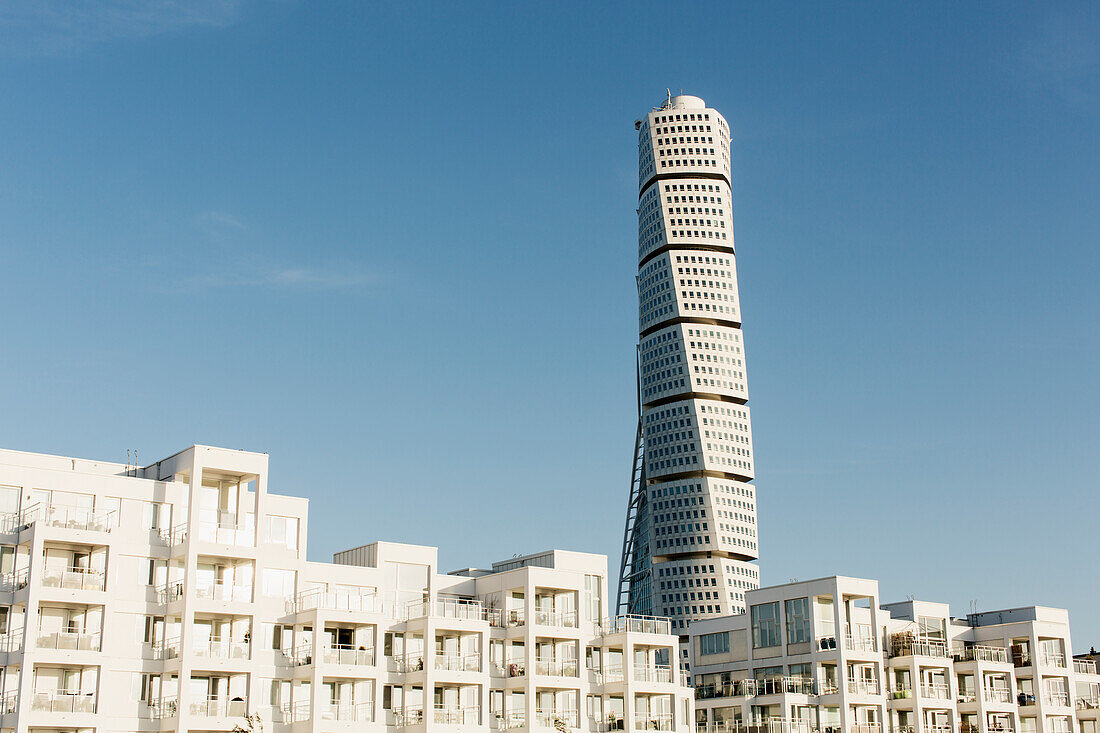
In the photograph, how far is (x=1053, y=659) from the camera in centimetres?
11225

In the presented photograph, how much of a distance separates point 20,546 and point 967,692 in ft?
239

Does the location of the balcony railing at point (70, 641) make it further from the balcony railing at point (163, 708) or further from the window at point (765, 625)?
the window at point (765, 625)

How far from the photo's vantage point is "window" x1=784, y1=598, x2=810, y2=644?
95375 millimetres

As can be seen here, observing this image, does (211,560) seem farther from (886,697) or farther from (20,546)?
(886,697)

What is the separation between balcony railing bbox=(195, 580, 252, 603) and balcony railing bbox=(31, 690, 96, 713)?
303 inches

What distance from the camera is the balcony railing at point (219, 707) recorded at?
68.7 m

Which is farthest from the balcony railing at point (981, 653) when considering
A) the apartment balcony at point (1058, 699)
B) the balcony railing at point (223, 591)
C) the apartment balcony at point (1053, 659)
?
the balcony railing at point (223, 591)

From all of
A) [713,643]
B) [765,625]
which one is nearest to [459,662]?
[765,625]

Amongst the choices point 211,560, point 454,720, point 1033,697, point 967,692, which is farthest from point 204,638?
point 1033,697

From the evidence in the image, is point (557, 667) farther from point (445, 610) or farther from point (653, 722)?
point (445, 610)

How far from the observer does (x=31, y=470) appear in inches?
2741

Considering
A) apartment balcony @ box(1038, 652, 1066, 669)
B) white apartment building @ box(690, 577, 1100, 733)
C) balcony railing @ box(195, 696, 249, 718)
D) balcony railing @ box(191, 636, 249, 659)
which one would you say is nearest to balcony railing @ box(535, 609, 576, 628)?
white apartment building @ box(690, 577, 1100, 733)

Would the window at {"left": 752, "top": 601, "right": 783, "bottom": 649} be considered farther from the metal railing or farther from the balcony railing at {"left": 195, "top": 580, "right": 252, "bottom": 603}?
the balcony railing at {"left": 195, "top": 580, "right": 252, "bottom": 603}

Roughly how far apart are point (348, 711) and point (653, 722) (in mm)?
22312
